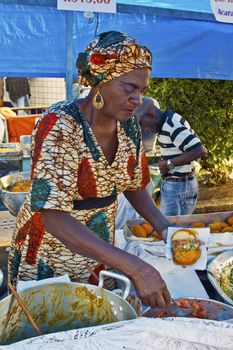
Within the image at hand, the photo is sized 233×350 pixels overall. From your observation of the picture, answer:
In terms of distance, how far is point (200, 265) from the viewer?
1.86 meters

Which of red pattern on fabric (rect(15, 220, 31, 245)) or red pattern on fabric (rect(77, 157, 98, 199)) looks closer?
red pattern on fabric (rect(77, 157, 98, 199))

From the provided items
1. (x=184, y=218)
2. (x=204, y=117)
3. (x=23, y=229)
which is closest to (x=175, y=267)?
(x=184, y=218)

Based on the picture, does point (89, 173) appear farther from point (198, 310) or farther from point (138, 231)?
point (138, 231)

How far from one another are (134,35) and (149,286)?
2.62 meters

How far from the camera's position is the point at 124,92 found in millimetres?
1522

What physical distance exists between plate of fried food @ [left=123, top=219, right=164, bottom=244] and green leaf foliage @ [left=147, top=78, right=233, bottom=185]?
10.6 ft

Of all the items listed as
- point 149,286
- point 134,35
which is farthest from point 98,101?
point 134,35

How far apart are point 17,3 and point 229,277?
2.34 m

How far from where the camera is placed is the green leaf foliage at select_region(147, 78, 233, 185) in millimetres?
5418

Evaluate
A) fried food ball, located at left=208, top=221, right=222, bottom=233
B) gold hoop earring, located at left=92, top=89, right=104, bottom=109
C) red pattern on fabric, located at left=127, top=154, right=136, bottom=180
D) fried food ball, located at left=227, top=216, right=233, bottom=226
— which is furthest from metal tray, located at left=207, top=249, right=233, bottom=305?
gold hoop earring, located at left=92, top=89, right=104, bottom=109

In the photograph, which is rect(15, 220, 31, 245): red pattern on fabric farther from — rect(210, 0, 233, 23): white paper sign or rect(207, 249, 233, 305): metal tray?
rect(210, 0, 233, 23): white paper sign

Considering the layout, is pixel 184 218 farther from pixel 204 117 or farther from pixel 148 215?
pixel 204 117

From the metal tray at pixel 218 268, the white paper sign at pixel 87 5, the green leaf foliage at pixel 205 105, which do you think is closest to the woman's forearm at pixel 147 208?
the metal tray at pixel 218 268

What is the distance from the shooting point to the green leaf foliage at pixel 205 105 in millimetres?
5418
